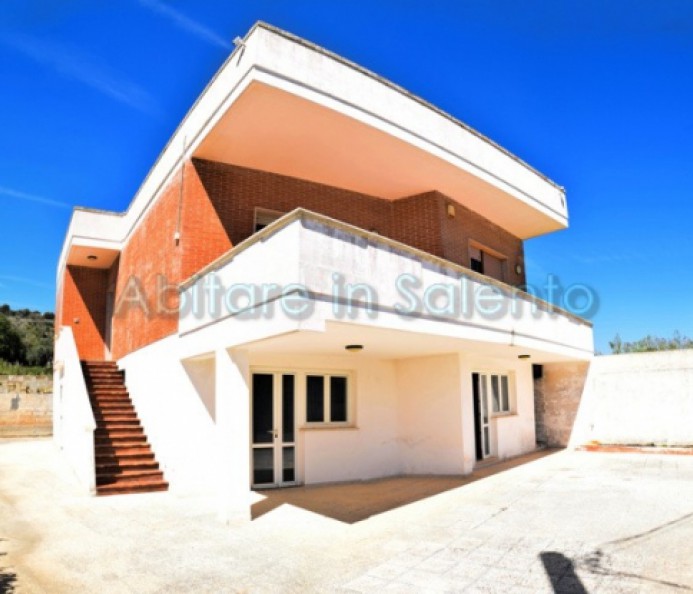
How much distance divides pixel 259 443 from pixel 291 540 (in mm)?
3735

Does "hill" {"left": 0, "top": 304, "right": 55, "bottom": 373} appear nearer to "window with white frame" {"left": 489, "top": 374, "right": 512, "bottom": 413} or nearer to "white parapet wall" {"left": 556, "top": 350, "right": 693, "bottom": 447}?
"window with white frame" {"left": 489, "top": 374, "right": 512, "bottom": 413}

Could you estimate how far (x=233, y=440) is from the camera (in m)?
7.74

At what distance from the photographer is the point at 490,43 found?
10.0 m

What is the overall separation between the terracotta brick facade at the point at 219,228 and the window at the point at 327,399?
3.04m

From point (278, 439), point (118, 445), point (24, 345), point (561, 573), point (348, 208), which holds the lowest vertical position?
point (561, 573)

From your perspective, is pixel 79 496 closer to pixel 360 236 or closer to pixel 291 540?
pixel 291 540

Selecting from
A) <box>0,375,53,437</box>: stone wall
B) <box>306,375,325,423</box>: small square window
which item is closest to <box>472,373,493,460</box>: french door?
<box>306,375,325,423</box>: small square window

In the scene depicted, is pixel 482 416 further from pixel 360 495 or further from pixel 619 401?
pixel 360 495

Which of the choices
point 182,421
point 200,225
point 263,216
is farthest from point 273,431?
point 263,216

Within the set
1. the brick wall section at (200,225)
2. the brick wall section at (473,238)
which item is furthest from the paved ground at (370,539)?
the brick wall section at (473,238)

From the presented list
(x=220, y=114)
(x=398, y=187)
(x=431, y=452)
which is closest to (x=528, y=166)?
(x=398, y=187)

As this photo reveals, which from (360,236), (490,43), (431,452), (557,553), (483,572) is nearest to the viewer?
(483,572)

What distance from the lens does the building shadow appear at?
189 inches

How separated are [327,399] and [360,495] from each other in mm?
2294
